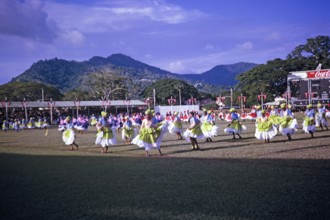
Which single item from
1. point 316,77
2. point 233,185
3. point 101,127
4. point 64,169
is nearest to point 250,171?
point 233,185

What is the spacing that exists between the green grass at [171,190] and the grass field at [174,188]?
0.02 m

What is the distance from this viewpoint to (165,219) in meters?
5.54

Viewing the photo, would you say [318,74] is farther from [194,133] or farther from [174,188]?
[174,188]

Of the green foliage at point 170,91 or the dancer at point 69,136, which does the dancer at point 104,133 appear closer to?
the dancer at point 69,136

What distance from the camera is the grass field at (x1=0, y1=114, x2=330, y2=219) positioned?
5926 mm

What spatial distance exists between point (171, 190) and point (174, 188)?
0.64ft

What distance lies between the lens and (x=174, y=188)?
25.2ft

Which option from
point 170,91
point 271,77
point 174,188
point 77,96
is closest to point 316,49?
point 271,77

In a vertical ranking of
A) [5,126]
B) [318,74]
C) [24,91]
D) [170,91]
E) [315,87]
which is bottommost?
[5,126]

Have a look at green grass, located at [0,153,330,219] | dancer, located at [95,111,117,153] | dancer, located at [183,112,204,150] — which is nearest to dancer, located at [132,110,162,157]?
green grass, located at [0,153,330,219]

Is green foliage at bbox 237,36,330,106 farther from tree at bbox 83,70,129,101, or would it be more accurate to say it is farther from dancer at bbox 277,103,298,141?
dancer at bbox 277,103,298,141

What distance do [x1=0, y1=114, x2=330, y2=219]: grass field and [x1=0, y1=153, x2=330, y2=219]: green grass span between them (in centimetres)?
2

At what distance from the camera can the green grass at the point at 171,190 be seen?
19.4 feet

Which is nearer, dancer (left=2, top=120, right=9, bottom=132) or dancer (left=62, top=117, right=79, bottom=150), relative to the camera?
dancer (left=62, top=117, right=79, bottom=150)
